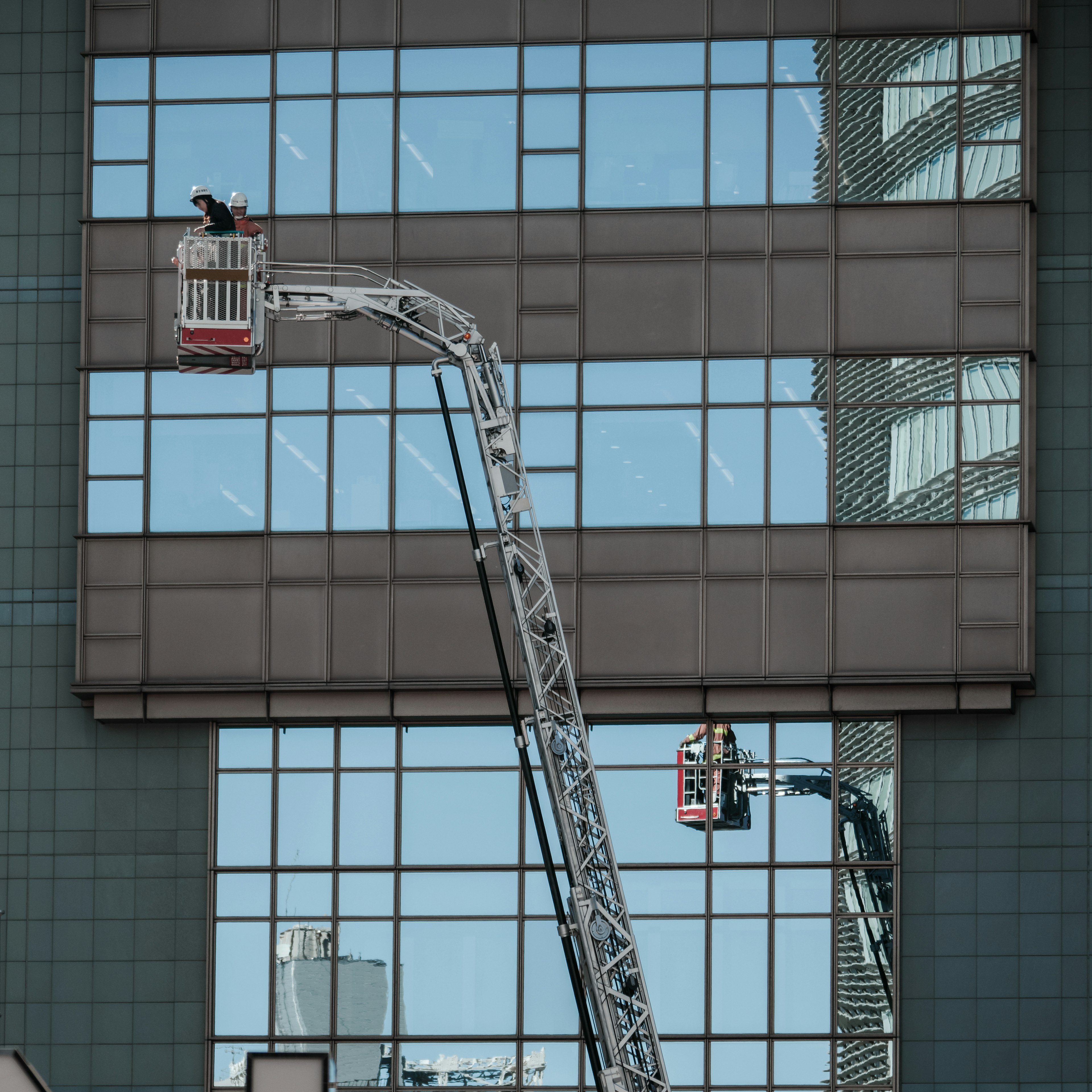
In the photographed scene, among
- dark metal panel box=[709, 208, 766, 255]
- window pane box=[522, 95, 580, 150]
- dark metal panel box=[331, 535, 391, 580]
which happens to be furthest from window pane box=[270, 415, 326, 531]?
dark metal panel box=[709, 208, 766, 255]

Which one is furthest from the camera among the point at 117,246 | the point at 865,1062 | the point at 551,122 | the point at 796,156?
the point at 117,246

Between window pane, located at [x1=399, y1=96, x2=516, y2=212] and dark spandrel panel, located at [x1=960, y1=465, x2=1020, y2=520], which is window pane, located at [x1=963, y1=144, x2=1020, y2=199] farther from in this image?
window pane, located at [x1=399, y1=96, x2=516, y2=212]

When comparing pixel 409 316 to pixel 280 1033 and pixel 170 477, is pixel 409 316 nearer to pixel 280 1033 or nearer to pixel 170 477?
pixel 170 477

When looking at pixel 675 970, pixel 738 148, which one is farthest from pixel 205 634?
pixel 738 148

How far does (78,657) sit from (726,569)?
10.8m

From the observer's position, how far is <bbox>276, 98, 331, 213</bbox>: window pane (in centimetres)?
2578

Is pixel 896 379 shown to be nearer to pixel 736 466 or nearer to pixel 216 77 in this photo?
pixel 736 466

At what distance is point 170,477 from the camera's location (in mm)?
25734

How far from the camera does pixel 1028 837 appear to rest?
24.8m

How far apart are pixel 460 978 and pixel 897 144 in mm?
15521

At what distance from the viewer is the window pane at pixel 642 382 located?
2536cm

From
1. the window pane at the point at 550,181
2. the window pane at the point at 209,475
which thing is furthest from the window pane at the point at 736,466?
the window pane at the point at 209,475

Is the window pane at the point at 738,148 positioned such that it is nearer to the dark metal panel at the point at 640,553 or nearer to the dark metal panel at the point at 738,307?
the dark metal panel at the point at 738,307

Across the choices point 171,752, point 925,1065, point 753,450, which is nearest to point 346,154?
point 753,450
